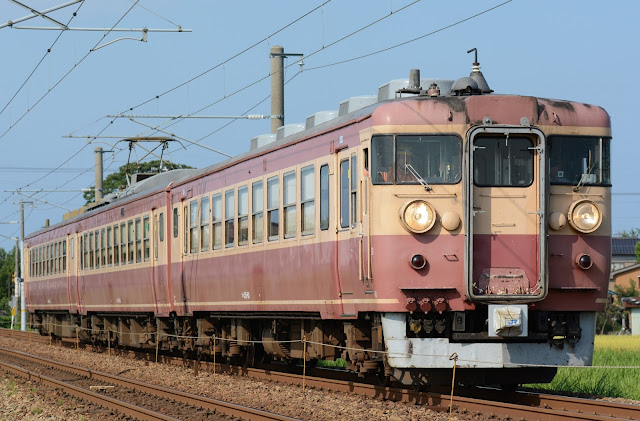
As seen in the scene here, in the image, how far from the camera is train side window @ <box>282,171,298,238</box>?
1480 cm

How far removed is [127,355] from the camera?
25312 mm

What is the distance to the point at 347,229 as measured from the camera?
13.0 m

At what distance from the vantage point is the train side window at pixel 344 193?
1302cm

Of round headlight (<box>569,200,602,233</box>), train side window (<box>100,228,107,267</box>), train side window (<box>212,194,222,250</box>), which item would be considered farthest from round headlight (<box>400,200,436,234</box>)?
train side window (<box>100,228,107,267</box>)

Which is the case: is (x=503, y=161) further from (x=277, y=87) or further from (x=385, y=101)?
(x=277, y=87)

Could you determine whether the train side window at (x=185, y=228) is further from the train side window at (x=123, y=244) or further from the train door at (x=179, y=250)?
the train side window at (x=123, y=244)

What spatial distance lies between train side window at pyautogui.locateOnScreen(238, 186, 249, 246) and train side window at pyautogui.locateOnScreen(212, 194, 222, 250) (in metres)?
1.02

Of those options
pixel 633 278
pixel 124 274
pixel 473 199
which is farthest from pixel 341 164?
pixel 633 278

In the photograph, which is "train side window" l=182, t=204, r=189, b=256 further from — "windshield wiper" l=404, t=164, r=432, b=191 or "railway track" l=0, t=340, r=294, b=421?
"windshield wiper" l=404, t=164, r=432, b=191

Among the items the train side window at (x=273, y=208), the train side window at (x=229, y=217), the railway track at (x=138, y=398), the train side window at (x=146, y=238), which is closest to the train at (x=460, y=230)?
the train side window at (x=273, y=208)

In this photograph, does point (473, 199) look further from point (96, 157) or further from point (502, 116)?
point (96, 157)

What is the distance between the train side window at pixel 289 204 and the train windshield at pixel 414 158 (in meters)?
2.70

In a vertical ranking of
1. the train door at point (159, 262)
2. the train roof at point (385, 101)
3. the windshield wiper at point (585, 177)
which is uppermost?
the train roof at point (385, 101)


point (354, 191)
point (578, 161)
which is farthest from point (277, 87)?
point (578, 161)
